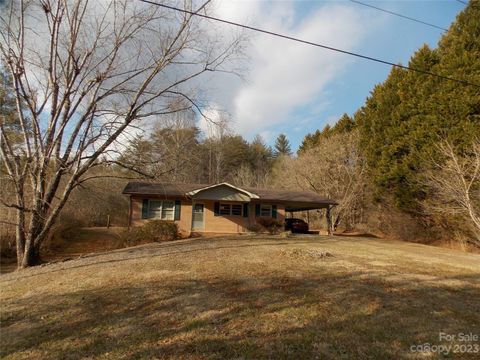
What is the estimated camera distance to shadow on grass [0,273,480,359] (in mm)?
4238

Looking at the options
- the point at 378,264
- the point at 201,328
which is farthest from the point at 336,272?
the point at 201,328

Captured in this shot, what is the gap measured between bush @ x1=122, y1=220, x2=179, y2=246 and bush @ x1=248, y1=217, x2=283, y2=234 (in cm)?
588

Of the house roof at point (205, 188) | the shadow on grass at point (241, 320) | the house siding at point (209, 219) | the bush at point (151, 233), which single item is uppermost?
the house roof at point (205, 188)

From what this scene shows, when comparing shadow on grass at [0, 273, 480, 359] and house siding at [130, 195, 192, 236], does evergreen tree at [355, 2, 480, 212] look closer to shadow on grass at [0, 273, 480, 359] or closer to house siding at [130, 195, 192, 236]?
house siding at [130, 195, 192, 236]

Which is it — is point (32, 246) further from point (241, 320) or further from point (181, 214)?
point (181, 214)

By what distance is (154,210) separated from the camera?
20.9 m

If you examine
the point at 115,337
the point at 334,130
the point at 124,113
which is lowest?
the point at 115,337

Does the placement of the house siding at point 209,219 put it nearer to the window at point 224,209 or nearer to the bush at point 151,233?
the window at point 224,209

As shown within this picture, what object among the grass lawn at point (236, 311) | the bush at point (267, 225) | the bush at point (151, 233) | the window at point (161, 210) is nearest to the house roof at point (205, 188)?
the window at point (161, 210)

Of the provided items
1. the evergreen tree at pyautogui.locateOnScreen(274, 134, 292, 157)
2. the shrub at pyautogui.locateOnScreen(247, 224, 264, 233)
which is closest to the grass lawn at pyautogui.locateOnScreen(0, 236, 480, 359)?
the shrub at pyautogui.locateOnScreen(247, 224, 264, 233)

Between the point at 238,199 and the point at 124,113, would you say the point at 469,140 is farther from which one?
the point at 124,113

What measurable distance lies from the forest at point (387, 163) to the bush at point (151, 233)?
298cm

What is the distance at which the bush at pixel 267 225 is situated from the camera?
21858 mm

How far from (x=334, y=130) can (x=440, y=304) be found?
32.3 metres
